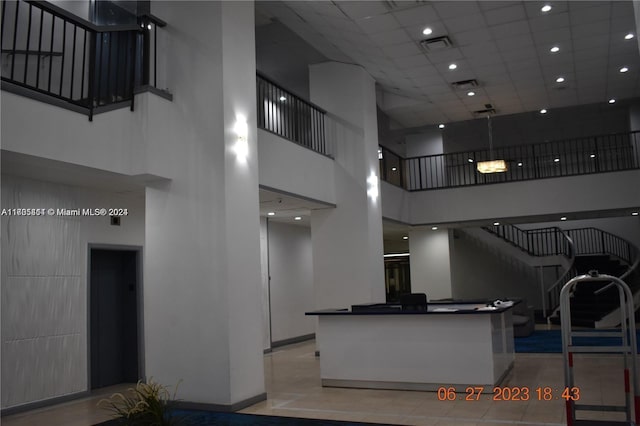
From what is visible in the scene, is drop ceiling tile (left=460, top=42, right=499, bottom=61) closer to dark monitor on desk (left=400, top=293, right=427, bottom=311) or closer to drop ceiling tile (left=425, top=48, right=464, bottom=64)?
drop ceiling tile (left=425, top=48, right=464, bottom=64)

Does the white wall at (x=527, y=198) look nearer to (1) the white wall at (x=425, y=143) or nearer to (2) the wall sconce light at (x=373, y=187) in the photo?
(1) the white wall at (x=425, y=143)

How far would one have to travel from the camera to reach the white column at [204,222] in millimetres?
6867

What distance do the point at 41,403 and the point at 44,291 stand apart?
1397mm

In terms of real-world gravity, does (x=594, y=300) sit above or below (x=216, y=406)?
above

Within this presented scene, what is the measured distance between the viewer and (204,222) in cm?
702

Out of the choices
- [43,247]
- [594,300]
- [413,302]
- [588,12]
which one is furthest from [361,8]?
[594,300]

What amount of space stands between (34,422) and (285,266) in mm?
7934

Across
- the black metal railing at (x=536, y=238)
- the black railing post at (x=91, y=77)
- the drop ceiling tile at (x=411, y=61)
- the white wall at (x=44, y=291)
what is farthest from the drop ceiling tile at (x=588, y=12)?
the black metal railing at (x=536, y=238)

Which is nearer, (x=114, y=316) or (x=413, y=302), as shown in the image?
(x=413, y=302)

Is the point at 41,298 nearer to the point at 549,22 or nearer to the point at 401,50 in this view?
the point at 401,50

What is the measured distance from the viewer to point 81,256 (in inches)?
314

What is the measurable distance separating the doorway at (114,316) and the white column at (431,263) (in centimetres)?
984

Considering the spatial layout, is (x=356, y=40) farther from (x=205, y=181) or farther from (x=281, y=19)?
(x=205, y=181)

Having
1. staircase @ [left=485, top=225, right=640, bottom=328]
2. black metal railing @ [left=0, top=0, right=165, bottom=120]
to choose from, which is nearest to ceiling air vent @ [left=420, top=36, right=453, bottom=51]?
black metal railing @ [left=0, top=0, right=165, bottom=120]
